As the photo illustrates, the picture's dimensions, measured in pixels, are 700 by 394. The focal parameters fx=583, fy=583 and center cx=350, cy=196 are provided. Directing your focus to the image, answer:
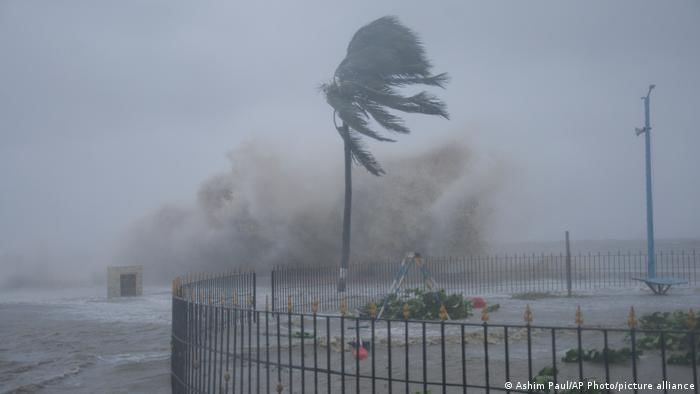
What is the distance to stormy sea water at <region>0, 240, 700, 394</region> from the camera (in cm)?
944

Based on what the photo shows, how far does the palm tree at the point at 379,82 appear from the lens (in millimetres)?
22469

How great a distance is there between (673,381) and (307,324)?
8.23m

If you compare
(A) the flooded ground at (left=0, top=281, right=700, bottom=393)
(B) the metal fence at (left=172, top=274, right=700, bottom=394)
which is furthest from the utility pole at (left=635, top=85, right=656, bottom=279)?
(B) the metal fence at (left=172, top=274, right=700, bottom=394)

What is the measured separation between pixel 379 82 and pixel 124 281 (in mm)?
13367

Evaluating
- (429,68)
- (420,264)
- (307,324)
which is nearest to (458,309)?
(420,264)

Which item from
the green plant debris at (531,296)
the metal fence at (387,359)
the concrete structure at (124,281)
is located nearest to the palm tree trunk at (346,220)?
the green plant debris at (531,296)

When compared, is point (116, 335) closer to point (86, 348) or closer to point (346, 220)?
point (86, 348)

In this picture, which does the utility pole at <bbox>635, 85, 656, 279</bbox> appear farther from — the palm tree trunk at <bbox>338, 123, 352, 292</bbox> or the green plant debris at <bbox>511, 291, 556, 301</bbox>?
the palm tree trunk at <bbox>338, 123, 352, 292</bbox>

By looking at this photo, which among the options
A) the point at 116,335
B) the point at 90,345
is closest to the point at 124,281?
the point at 116,335

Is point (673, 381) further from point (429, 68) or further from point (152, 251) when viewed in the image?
point (152, 251)

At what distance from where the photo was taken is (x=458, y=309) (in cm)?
1377

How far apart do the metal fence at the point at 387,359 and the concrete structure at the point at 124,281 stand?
46.9ft

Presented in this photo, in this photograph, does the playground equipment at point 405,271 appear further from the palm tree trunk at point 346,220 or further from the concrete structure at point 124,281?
the concrete structure at point 124,281

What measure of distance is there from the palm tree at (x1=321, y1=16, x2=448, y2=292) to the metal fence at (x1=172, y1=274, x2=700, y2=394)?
38.2 ft
